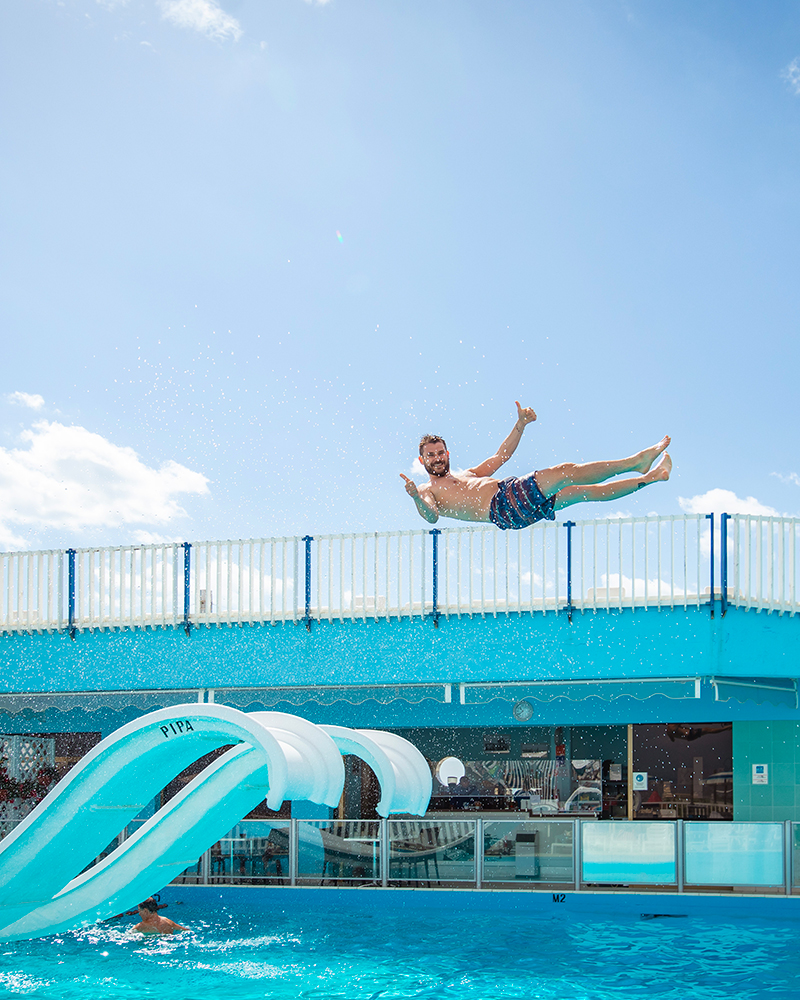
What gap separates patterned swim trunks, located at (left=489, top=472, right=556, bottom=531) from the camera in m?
14.0

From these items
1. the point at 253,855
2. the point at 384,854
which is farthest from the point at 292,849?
the point at 384,854

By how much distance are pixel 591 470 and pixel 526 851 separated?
212 inches

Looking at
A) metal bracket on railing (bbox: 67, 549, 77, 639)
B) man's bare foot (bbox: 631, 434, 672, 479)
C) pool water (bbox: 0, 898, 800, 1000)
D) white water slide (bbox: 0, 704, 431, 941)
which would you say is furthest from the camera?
metal bracket on railing (bbox: 67, 549, 77, 639)

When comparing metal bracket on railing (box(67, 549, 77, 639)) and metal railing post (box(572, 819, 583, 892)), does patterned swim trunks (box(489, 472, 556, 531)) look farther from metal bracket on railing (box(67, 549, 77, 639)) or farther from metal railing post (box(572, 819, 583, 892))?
metal bracket on railing (box(67, 549, 77, 639))

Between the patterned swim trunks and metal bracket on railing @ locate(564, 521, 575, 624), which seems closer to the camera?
the patterned swim trunks

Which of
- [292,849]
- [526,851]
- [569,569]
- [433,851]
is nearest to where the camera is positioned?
[526,851]

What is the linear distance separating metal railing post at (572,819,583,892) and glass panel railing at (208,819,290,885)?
12.8 feet

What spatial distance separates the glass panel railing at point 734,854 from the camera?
1468 cm

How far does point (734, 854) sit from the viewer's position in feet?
48.4

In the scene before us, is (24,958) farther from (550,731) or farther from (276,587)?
(550,731)

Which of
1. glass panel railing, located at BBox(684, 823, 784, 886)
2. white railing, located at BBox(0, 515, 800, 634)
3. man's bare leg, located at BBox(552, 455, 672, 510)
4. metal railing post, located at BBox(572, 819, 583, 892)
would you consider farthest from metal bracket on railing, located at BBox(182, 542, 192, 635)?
glass panel railing, located at BBox(684, 823, 784, 886)

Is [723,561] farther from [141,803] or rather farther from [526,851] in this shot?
[141,803]

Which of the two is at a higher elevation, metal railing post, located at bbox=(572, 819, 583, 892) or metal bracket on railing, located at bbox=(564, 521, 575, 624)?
metal bracket on railing, located at bbox=(564, 521, 575, 624)

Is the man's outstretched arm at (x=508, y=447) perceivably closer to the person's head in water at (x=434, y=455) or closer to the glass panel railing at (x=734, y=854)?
the person's head in water at (x=434, y=455)
